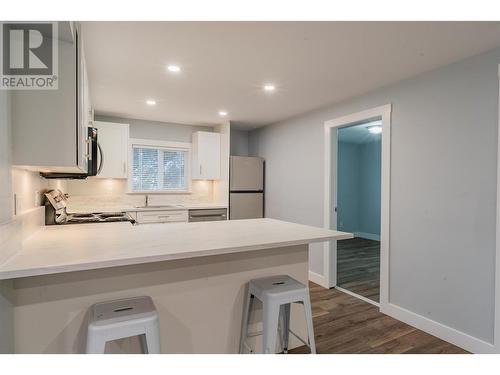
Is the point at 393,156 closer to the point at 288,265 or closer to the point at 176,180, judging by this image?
the point at 288,265

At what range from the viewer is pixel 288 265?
2070 mm

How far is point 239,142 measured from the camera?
530cm

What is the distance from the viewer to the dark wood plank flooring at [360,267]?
349cm

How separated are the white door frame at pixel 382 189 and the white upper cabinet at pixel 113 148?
2890 millimetres

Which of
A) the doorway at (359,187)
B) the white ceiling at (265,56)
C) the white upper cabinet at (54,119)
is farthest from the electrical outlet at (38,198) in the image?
the doorway at (359,187)

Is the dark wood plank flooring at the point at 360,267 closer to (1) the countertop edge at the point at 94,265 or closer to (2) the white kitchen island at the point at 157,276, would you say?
(2) the white kitchen island at the point at 157,276

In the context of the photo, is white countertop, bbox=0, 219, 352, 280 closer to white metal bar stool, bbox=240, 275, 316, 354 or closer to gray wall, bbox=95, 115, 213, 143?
white metal bar stool, bbox=240, 275, 316, 354

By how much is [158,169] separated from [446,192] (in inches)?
159

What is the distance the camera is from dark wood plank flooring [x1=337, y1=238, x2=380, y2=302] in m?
3.49

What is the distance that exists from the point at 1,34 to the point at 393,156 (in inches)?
121

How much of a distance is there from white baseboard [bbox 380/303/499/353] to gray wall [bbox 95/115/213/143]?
3878 millimetres

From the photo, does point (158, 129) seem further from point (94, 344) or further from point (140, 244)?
point (94, 344)

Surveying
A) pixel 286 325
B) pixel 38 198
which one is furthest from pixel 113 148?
pixel 286 325

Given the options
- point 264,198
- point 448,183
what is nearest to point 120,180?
point 264,198
